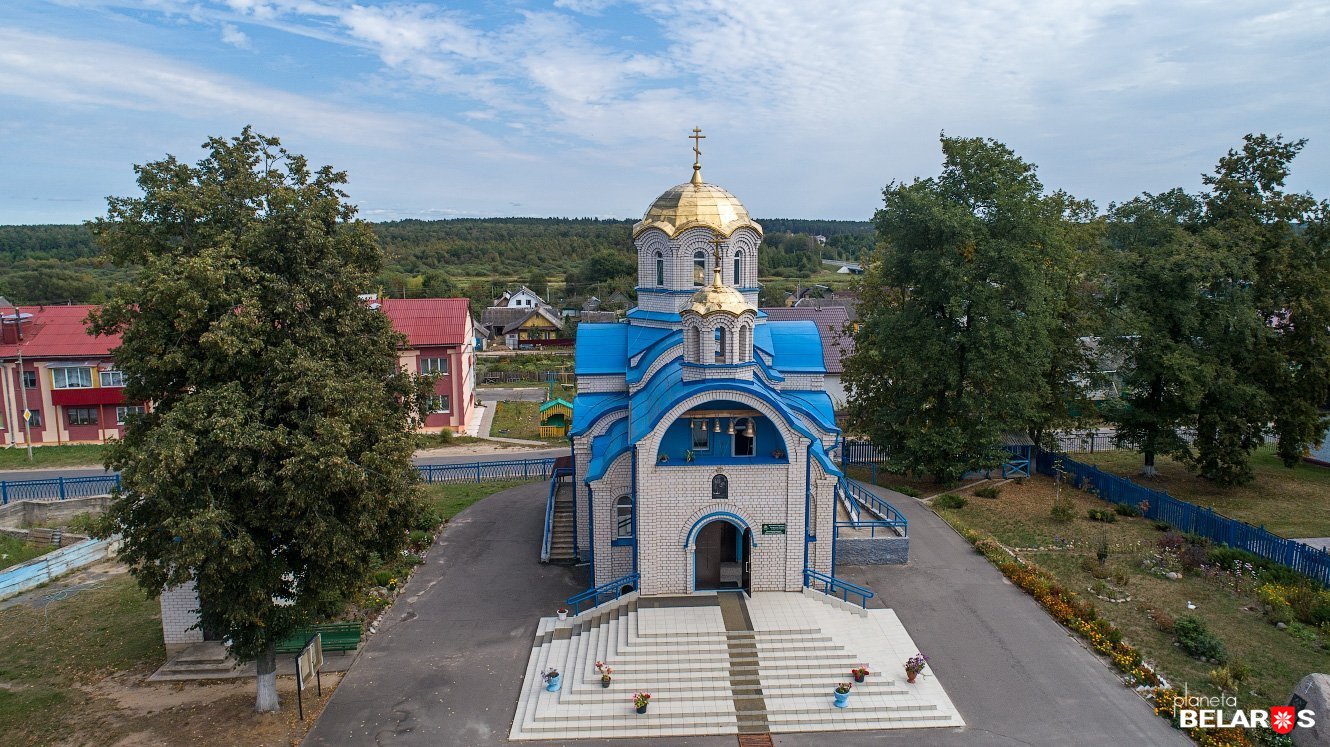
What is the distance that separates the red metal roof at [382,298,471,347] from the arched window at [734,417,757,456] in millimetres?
20310

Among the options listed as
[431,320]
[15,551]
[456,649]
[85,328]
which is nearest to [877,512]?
[456,649]

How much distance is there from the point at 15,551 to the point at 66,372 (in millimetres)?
13701

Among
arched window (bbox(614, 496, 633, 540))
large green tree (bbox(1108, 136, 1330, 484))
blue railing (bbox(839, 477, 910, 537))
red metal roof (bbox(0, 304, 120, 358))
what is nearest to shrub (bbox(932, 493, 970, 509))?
blue railing (bbox(839, 477, 910, 537))

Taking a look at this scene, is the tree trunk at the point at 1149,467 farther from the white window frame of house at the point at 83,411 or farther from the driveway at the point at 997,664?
the white window frame of house at the point at 83,411

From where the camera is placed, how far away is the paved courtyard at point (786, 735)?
44.2ft

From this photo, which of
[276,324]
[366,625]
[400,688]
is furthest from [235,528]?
[366,625]

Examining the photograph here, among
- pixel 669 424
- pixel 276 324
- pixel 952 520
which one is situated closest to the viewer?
pixel 276 324

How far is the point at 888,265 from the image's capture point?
25.8 m

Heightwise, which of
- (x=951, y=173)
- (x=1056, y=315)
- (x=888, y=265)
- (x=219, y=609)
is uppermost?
(x=951, y=173)

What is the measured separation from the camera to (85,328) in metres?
32.1

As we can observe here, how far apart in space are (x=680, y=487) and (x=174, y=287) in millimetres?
9787

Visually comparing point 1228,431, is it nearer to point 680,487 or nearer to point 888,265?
point 888,265

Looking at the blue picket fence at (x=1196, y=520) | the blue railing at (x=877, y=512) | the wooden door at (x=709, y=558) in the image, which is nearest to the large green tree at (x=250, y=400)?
the wooden door at (x=709, y=558)

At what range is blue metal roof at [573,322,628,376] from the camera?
20688 mm
